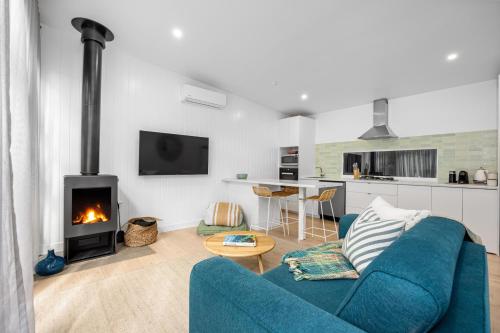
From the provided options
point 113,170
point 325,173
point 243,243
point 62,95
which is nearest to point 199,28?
point 62,95

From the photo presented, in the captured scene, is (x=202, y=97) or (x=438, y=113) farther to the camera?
(x=202, y=97)

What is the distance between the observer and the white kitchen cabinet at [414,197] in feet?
11.0

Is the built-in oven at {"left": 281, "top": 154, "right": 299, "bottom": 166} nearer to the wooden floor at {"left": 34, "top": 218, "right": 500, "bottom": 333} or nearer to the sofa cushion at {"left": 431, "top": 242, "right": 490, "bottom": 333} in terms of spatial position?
the wooden floor at {"left": 34, "top": 218, "right": 500, "bottom": 333}

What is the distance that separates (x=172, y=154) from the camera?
Answer: 3619 millimetres

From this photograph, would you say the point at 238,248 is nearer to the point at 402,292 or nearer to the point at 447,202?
the point at 402,292

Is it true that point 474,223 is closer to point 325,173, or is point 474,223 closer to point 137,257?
point 325,173

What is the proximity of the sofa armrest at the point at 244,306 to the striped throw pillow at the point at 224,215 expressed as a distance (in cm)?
267

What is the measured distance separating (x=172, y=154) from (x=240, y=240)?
2.11m

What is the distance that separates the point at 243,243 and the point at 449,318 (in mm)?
1614

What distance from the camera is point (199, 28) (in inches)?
104

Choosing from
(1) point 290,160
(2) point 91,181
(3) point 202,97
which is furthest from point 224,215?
Answer: (1) point 290,160

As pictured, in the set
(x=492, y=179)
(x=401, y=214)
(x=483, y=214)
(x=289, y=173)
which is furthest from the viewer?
(x=289, y=173)

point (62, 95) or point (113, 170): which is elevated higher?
point (62, 95)

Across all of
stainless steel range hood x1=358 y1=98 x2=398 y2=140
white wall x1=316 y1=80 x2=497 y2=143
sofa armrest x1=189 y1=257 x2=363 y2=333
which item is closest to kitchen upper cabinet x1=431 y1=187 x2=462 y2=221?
white wall x1=316 y1=80 x2=497 y2=143
